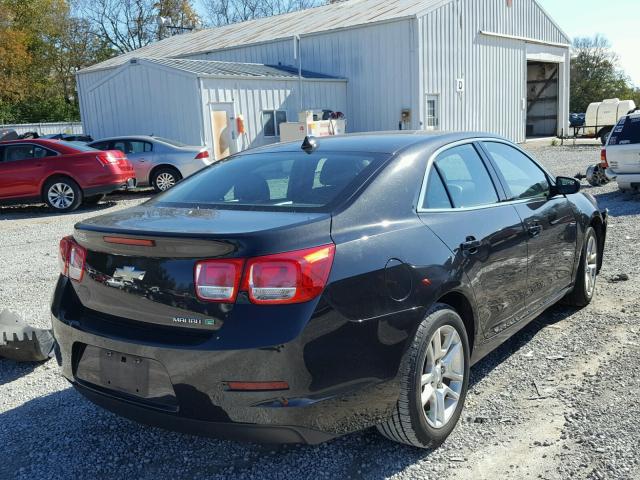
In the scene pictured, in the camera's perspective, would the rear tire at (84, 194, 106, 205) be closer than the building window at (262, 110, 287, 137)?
Yes

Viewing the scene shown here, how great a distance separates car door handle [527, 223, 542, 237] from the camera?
12.8 ft

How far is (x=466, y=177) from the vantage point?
3.69 meters

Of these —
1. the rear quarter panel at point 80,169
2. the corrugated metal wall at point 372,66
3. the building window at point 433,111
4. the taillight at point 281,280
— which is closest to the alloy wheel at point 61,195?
the rear quarter panel at point 80,169

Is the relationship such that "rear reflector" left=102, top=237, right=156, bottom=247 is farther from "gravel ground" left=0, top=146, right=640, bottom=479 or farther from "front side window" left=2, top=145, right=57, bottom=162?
"front side window" left=2, top=145, right=57, bottom=162

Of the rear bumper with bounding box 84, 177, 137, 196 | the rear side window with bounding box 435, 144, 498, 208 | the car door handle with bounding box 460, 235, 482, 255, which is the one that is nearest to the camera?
the car door handle with bounding box 460, 235, 482, 255

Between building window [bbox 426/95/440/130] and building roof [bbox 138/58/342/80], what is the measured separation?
12.1 feet

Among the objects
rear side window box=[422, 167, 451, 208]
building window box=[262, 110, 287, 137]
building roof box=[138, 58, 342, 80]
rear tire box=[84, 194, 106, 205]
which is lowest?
rear tire box=[84, 194, 106, 205]

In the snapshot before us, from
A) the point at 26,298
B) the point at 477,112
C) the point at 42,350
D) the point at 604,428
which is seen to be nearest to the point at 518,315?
the point at 604,428

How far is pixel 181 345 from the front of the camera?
8.18ft

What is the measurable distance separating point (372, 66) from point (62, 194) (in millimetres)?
13857

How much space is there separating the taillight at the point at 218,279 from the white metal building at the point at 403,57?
1663 centimetres

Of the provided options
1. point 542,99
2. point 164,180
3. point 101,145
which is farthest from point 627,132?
point 542,99

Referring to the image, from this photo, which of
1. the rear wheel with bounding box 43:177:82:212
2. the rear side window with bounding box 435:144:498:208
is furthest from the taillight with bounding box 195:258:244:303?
the rear wheel with bounding box 43:177:82:212

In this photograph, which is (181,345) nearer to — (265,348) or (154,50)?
(265,348)
